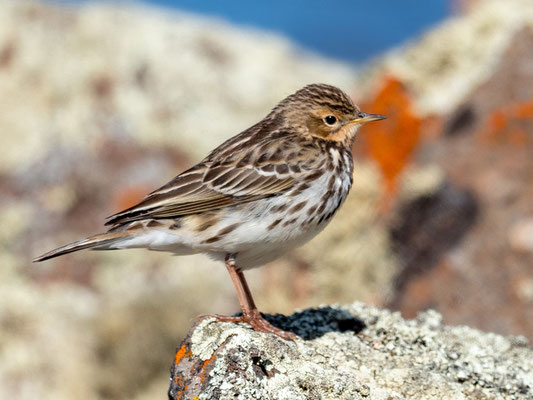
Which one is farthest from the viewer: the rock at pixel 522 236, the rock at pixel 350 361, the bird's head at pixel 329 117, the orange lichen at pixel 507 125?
the orange lichen at pixel 507 125

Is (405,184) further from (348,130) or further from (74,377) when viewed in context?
(74,377)

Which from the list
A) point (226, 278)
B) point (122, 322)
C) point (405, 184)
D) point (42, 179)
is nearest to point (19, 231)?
point (42, 179)

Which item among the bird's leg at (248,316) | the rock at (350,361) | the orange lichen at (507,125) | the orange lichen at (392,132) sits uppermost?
the orange lichen at (392,132)

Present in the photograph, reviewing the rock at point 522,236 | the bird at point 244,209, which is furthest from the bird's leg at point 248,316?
the rock at point 522,236

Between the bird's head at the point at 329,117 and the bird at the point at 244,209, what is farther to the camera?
the bird's head at the point at 329,117

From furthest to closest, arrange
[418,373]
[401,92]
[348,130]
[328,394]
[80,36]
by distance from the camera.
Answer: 1. [80,36]
2. [401,92]
3. [348,130]
4. [418,373]
5. [328,394]

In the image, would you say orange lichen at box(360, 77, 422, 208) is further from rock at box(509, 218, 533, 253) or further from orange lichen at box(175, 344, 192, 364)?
orange lichen at box(175, 344, 192, 364)

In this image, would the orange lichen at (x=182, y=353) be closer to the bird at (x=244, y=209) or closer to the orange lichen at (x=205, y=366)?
the orange lichen at (x=205, y=366)

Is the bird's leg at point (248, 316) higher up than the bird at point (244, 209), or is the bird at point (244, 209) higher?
the bird at point (244, 209)
